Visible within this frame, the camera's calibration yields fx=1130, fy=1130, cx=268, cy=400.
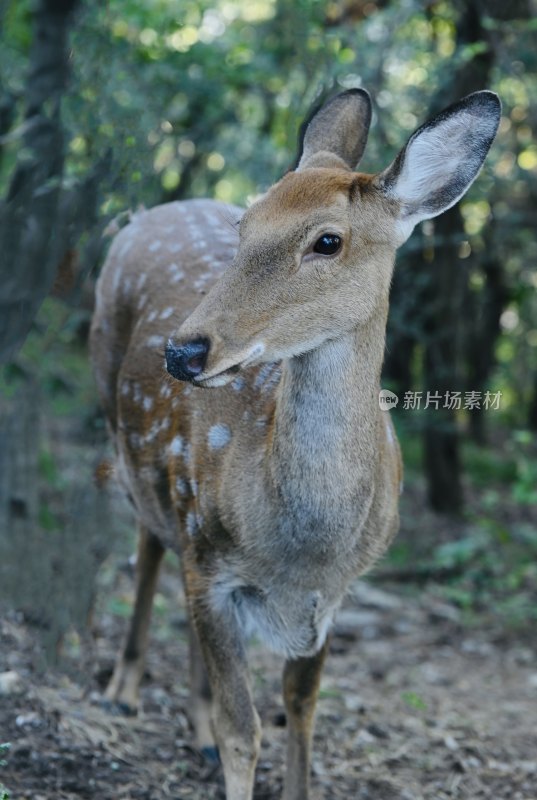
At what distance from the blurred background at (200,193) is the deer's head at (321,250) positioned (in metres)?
1.17

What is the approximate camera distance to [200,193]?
10531 millimetres

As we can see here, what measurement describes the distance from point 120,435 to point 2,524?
4.63 ft

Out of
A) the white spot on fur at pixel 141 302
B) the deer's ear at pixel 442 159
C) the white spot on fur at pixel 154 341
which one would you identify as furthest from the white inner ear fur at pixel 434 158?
the white spot on fur at pixel 141 302

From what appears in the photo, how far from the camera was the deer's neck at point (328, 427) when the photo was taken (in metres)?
3.36

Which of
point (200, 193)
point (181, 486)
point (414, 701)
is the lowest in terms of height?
point (414, 701)

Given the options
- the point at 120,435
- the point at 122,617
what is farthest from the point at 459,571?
the point at 120,435

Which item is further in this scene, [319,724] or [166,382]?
[319,724]

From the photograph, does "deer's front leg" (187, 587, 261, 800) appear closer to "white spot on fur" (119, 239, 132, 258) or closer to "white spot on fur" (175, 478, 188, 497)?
"white spot on fur" (175, 478, 188, 497)

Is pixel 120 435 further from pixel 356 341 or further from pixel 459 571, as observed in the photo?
pixel 459 571

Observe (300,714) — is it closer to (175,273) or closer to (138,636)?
(138,636)

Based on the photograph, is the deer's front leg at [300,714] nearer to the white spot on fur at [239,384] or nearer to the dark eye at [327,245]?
the white spot on fur at [239,384]

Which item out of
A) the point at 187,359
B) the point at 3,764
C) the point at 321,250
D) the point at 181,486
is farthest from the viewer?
the point at 181,486

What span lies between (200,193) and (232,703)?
746 centimetres

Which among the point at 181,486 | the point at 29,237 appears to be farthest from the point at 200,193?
the point at 181,486
